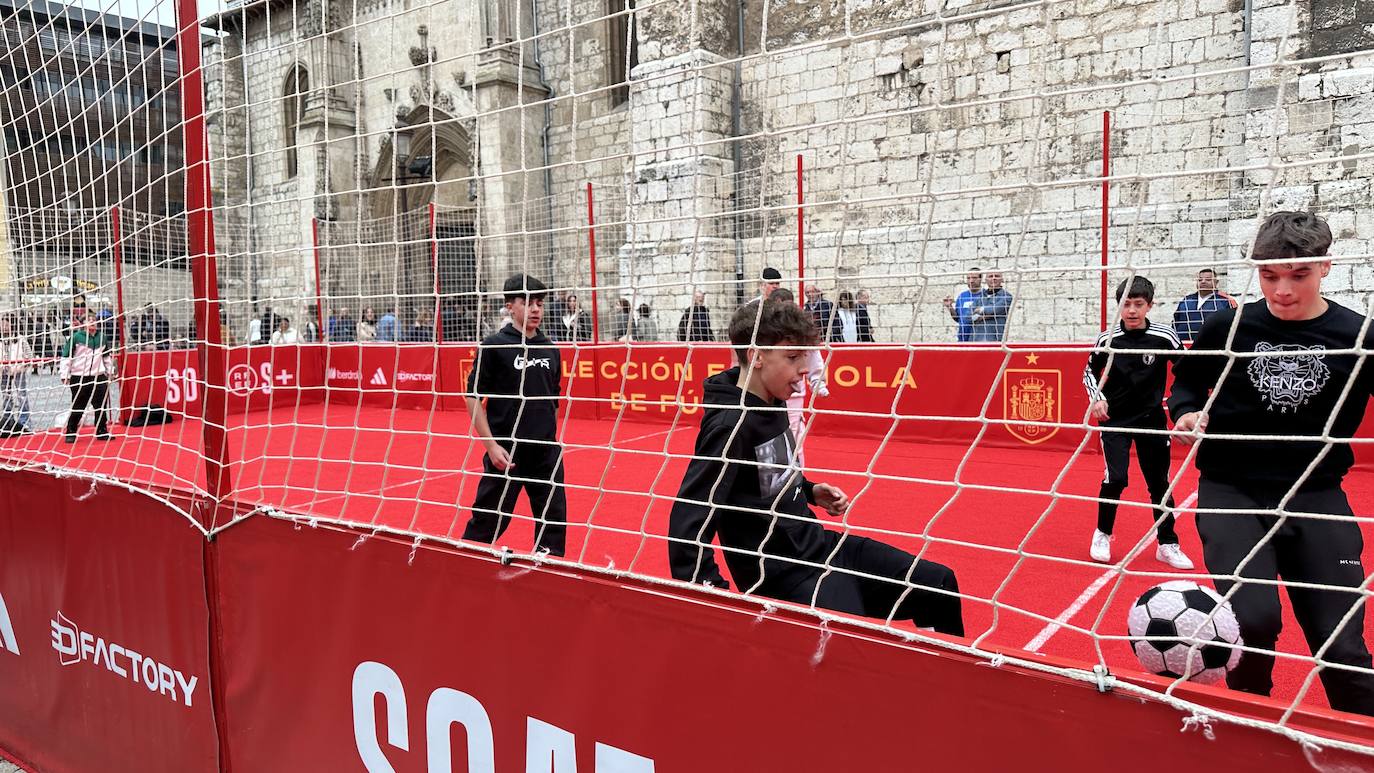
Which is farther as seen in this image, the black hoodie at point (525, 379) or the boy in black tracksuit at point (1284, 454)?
the black hoodie at point (525, 379)

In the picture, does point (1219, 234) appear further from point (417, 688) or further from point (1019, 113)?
point (417, 688)

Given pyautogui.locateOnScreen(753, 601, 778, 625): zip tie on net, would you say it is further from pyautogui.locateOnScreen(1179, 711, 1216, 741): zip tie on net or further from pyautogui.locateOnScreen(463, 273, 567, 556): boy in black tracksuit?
pyautogui.locateOnScreen(463, 273, 567, 556): boy in black tracksuit

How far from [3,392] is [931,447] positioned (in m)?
7.54

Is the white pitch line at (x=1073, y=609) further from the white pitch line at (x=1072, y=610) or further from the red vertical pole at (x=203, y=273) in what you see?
the red vertical pole at (x=203, y=273)

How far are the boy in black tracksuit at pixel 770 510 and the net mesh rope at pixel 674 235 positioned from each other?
0.15 meters

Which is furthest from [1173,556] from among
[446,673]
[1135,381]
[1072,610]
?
[446,673]

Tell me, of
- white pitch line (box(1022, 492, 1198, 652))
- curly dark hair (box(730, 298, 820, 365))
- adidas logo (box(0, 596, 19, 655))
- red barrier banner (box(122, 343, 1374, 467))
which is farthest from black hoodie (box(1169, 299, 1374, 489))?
adidas logo (box(0, 596, 19, 655))

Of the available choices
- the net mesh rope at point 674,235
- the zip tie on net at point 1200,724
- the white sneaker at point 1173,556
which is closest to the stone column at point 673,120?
the net mesh rope at point 674,235

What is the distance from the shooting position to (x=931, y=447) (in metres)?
9.07

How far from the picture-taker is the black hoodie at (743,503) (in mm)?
2260

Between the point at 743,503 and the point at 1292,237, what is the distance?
1469 mm

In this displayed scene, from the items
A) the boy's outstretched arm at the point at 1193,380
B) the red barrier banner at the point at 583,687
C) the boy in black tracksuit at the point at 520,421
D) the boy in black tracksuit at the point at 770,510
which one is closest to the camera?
the red barrier banner at the point at 583,687

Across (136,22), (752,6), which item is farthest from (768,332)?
(752,6)

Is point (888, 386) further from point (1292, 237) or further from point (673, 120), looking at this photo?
point (1292, 237)
